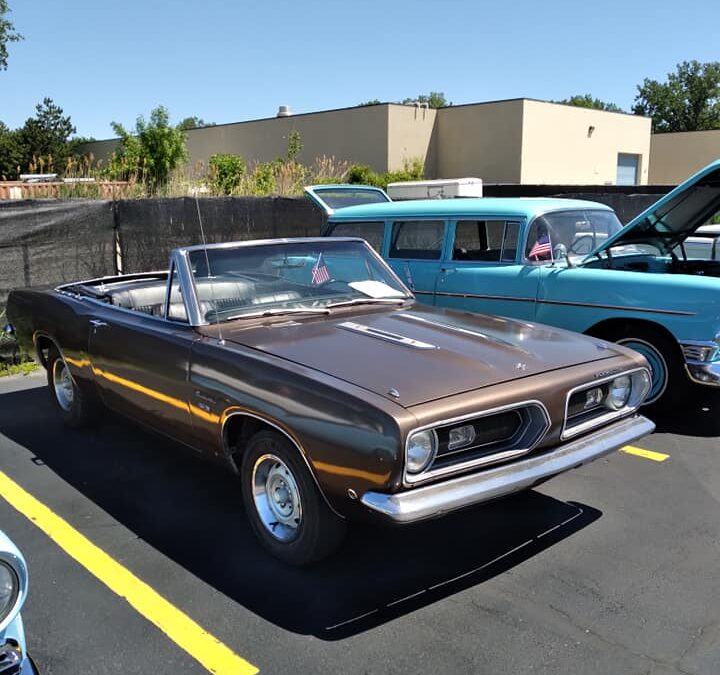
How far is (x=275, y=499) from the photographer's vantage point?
3471 mm

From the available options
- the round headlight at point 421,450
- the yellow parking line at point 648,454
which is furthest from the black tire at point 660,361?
the round headlight at point 421,450

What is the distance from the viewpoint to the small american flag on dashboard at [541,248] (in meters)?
6.12

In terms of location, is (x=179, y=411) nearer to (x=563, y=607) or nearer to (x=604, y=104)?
(x=563, y=607)

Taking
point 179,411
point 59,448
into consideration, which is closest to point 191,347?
point 179,411

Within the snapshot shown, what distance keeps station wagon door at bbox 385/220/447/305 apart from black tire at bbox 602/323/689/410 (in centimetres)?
182

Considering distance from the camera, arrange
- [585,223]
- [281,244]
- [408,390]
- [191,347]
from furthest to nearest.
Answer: [585,223] → [281,244] → [191,347] → [408,390]

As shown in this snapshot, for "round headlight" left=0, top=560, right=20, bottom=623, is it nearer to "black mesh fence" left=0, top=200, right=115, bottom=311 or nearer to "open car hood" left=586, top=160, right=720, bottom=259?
→ "open car hood" left=586, top=160, right=720, bottom=259

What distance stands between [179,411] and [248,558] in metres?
0.88

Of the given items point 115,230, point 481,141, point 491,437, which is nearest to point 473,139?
point 481,141

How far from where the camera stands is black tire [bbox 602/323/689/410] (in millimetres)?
5383

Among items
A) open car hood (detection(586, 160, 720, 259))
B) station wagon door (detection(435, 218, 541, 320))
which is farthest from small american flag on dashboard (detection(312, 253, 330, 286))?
open car hood (detection(586, 160, 720, 259))

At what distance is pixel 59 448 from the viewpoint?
5.08 meters

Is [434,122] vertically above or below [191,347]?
above

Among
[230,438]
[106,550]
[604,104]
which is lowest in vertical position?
[106,550]
